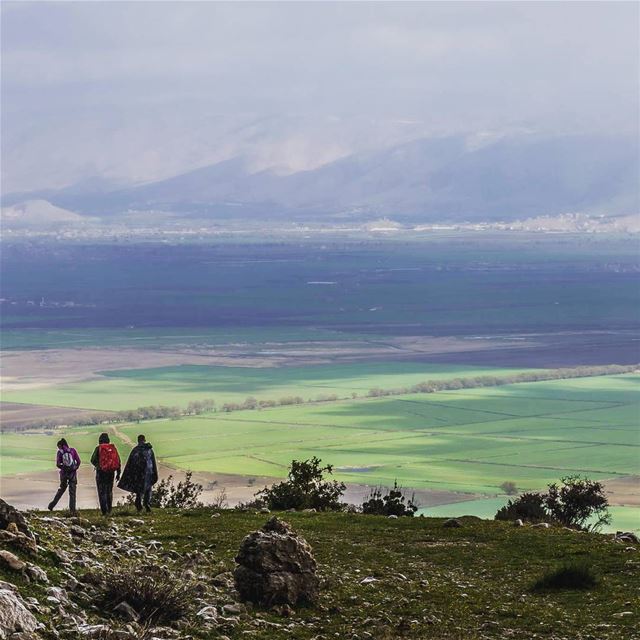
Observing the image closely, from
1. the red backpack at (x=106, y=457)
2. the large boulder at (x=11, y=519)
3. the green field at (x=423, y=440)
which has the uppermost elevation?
the red backpack at (x=106, y=457)

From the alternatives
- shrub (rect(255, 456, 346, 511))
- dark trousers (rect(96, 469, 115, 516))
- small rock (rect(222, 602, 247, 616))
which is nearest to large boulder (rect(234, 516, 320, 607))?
small rock (rect(222, 602, 247, 616))

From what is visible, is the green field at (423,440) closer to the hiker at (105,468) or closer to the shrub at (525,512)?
the shrub at (525,512)

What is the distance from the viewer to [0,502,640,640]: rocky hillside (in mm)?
16141

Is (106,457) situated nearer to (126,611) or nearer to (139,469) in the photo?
(139,469)

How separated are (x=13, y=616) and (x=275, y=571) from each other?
3.99 metres

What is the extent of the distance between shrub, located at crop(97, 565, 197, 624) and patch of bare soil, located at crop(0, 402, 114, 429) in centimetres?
7975

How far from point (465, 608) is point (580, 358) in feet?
419

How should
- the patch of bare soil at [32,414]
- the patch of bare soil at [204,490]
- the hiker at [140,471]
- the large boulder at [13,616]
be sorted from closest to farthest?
the large boulder at [13,616], the hiker at [140,471], the patch of bare soil at [204,490], the patch of bare soil at [32,414]

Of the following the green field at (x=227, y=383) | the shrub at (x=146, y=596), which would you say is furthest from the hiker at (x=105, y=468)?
the green field at (x=227, y=383)

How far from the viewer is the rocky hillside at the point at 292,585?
53.0 feet

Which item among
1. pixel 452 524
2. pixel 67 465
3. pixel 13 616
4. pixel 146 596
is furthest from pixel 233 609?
pixel 67 465

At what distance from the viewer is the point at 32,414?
4031 inches

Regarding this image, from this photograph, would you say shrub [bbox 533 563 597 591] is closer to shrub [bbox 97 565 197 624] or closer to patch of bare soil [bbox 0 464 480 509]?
shrub [bbox 97 565 197 624]

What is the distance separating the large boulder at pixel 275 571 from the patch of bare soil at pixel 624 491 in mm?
46784
